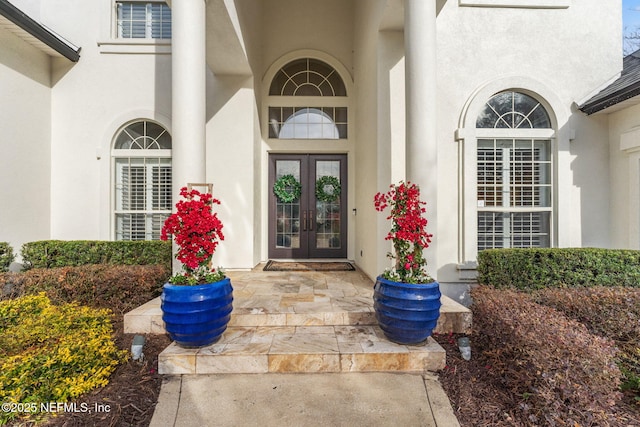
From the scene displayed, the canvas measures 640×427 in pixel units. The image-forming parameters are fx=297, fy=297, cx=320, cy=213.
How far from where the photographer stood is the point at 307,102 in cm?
694

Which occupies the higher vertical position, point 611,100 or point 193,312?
point 611,100

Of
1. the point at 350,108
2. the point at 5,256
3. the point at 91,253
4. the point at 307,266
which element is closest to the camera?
the point at 5,256

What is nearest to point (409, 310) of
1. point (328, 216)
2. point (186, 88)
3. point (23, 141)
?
point (186, 88)

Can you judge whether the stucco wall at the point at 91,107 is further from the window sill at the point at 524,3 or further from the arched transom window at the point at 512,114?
the arched transom window at the point at 512,114

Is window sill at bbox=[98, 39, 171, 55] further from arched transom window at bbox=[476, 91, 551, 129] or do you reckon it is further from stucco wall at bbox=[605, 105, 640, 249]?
stucco wall at bbox=[605, 105, 640, 249]

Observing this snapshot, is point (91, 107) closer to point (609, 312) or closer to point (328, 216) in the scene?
point (328, 216)

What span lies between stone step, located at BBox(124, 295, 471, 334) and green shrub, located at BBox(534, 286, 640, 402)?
1.02 meters

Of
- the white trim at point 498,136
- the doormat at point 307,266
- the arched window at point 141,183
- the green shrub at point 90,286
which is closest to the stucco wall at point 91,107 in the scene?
→ the arched window at point 141,183

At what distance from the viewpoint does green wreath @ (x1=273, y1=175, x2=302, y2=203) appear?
→ 22.8 ft

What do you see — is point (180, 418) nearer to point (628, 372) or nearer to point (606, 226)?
point (628, 372)

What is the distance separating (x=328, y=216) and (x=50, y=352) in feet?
17.5

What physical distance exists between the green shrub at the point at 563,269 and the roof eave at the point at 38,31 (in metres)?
8.39

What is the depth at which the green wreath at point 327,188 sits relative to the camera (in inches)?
274

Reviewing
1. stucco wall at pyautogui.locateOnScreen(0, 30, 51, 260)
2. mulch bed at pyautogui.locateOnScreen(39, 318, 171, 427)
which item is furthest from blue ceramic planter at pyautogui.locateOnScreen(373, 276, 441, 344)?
stucco wall at pyautogui.locateOnScreen(0, 30, 51, 260)
